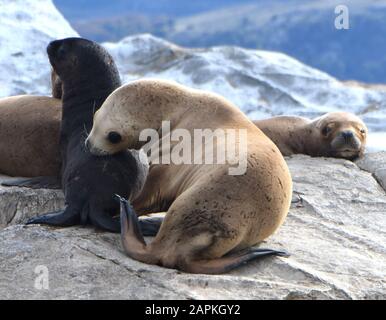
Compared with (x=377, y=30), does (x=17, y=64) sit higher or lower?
higher

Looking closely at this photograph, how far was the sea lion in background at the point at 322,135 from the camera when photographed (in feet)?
25.8

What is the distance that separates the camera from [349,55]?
187 feet

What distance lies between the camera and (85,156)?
16.7ft

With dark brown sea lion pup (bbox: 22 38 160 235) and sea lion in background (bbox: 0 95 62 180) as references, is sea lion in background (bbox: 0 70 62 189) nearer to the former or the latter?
sea lion in background (bbox: 0 95 62 180)

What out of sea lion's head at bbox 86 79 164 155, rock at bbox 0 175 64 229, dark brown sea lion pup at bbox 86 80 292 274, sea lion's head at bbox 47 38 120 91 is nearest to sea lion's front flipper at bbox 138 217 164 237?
dark brown sea lion pup at bbox 86 80 292 274

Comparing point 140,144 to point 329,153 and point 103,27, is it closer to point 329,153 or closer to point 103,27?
point 329,153

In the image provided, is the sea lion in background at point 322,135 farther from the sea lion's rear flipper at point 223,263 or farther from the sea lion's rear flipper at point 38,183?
the sea lion's rear flipper at point 223,263

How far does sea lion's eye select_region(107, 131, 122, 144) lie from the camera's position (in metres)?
4.90

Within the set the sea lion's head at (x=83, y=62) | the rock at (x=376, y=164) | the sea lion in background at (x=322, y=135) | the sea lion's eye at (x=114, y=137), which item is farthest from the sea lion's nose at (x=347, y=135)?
the sea lion's eye at (x=114, y=137)

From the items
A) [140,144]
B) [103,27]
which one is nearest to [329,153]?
[140,144]

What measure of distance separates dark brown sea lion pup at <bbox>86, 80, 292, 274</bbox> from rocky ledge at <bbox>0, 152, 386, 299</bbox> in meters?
0.13

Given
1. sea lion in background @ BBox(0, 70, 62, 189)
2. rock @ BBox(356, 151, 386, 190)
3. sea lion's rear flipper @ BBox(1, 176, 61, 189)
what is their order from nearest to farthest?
1. sea lion's rear flipper @ BBox(1, 176, 61, 189)
2. sea lion in background @ BBox(0, 70, 62, 189)
3. rock @ BBox(356, 151, 386, 190)

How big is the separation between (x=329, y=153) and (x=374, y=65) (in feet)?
162

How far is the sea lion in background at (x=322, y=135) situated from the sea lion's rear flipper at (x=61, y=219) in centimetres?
374
